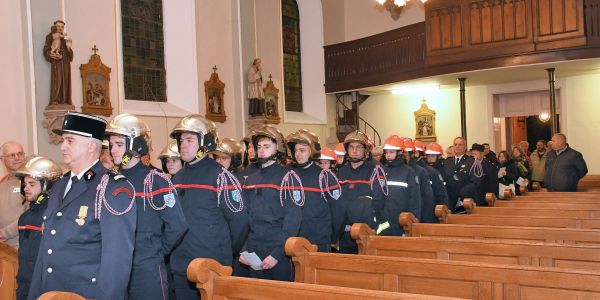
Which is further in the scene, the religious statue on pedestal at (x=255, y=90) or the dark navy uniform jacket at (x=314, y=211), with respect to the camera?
the religious statue on pedestal at (x=255, y=90)

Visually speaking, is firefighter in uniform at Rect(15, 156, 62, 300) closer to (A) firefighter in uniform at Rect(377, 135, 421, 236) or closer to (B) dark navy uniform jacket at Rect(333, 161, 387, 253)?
(B) dark navy uniform jacket at Rect(333, 161, 387, 253)

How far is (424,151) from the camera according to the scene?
36.3 feet

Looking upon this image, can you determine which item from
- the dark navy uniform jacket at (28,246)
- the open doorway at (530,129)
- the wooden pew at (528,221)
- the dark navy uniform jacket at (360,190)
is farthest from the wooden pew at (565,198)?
the open doorway at (530,129)

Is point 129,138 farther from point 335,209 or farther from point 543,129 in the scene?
point 543,129

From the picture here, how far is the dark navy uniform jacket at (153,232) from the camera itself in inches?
146

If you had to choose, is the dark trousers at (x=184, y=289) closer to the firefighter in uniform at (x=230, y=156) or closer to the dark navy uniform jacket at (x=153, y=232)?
the dark navy uniform jacket at (x=153, y=232)

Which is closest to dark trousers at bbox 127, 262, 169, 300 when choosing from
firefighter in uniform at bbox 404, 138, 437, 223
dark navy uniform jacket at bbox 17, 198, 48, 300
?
dark navy uniform jacket at bbox 17, 198, 48, 300

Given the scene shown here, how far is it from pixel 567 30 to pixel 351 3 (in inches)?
290

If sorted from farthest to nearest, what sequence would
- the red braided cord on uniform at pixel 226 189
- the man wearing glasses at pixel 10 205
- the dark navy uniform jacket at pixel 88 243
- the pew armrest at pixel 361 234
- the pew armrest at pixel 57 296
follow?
the man wearing glasses at pixel 10 205 → the pew armrest at pixel 361 234 → the red braided cord on uniform at pixel 226 189 → the dark navy uniform jacket at pixel 88 243 → the pew armrest at pixel 57 296

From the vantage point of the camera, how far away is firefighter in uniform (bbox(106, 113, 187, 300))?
146 inches

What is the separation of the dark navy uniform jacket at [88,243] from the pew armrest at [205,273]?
33 centimetres

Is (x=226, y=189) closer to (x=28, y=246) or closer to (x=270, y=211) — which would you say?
(x=270, y=211)

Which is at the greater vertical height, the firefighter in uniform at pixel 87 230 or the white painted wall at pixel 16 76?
the white painted wall at pixel 16 76

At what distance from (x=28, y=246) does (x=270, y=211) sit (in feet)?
6.16
